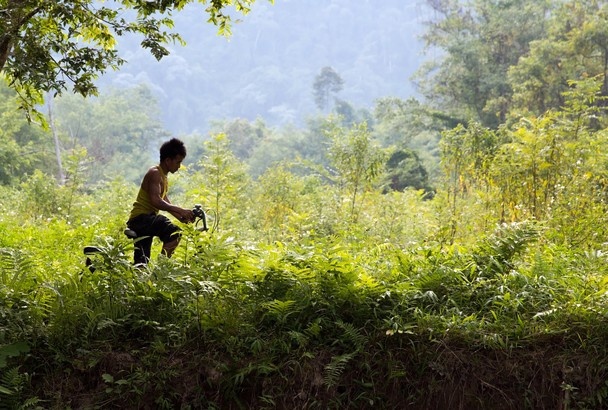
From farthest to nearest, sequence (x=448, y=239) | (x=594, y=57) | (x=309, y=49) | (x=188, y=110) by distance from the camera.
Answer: (x=309, y=49) → (x=188, y=110) → (x=594, y=57) → (x=448, y=239)

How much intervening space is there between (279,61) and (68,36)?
149493 mm

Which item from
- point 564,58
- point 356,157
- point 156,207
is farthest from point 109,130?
point 156,207

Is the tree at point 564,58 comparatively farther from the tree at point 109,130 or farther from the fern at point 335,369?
the tree at point 109,130

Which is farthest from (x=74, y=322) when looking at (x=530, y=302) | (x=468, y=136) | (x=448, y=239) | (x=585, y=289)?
(x=468, y=136)

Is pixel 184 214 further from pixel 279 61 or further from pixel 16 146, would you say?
pixel 279 61

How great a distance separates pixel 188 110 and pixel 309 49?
44.4 meters

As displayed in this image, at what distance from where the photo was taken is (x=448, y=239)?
27.2 feet

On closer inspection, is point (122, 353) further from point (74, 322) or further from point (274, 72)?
point (274, 72)

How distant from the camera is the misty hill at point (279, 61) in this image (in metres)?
129

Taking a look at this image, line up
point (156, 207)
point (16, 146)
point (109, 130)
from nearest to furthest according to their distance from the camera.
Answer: point (156, 207) → point (16, 146) → point (109, 130)

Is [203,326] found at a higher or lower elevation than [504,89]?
lower

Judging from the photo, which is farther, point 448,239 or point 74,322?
point 448,239

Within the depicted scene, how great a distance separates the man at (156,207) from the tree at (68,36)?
1.05m

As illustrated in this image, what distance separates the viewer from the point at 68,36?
18.8 ft
